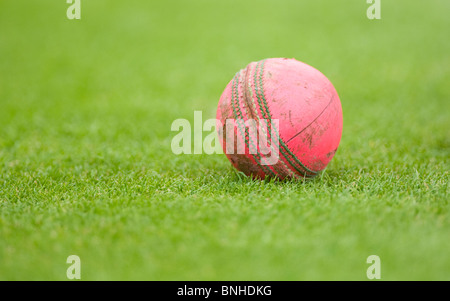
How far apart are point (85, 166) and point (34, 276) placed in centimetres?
224

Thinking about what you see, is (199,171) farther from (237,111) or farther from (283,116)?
(283,116)

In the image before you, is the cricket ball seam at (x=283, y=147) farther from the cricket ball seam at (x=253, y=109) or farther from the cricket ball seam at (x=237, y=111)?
the cricket ball seam at (x=237, y=111)

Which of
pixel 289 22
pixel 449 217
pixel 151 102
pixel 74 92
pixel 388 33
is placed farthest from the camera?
pixel 289 22

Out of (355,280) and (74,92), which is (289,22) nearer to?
(74,92)

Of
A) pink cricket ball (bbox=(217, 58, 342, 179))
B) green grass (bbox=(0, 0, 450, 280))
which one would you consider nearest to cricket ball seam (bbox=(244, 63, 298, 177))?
pink cricket ball (bbox=(217, 58, 342, 179))

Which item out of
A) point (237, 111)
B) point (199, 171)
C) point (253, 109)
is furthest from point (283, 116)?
point (199, 171)

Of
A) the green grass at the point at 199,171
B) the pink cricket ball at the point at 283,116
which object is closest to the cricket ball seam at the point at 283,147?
the pink cricket ball at the point at 283,116

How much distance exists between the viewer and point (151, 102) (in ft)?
26.2

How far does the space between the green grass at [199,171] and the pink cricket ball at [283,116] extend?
217 millimetres

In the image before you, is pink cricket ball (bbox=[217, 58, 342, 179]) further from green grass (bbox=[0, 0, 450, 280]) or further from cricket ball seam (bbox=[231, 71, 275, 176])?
green grass (bbox=[0, 0, 450, 280])

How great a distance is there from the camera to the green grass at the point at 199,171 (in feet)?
9.89

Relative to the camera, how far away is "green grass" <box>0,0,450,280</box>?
3.01 metres

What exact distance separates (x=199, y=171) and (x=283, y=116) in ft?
4.27
